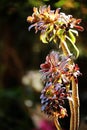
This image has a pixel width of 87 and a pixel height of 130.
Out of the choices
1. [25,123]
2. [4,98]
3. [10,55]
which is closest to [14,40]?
[10,55]

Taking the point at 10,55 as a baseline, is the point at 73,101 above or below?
below

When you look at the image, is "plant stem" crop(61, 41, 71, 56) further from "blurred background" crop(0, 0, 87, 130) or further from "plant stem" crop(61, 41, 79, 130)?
"blurred background" crop(0, 0, 87, 130)

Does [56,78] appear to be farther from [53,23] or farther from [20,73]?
[20,73]

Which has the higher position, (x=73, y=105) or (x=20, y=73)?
(x=20, y=73)

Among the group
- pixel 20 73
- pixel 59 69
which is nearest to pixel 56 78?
pixel 59 69

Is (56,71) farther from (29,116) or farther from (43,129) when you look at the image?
(29,116)

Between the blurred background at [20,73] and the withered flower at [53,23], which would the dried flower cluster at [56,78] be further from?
the blurred background at [20,73]

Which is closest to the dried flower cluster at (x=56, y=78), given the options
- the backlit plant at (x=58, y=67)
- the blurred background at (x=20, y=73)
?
the backlit plant at (x=58, y=67)

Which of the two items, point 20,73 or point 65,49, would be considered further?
point 20,73
